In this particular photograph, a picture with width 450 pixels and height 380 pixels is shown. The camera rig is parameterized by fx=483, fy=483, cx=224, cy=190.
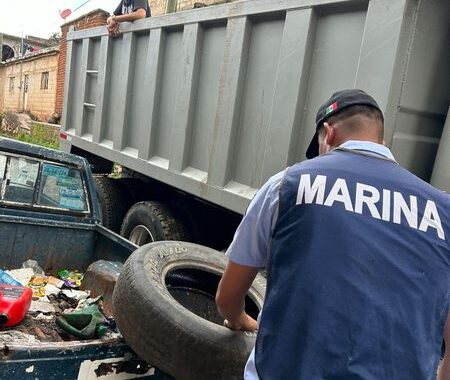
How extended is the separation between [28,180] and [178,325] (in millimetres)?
2075

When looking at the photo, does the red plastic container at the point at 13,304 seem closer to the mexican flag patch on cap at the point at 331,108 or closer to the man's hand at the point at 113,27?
the mexican flag patch on cap at the point at 331,108

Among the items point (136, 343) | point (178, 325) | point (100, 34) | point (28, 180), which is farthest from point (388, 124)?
point (100, 34)

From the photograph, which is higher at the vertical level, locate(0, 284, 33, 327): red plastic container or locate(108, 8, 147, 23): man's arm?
locate(108, 8, 147, 23): man's arm

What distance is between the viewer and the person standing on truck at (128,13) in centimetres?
526

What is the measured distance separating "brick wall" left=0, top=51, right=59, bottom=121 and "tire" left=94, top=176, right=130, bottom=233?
45.7 ft

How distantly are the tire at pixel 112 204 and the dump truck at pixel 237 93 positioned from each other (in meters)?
Result: 0.01

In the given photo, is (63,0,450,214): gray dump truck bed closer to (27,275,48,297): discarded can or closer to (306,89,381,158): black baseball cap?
(306,89,381,158): black baseball cap

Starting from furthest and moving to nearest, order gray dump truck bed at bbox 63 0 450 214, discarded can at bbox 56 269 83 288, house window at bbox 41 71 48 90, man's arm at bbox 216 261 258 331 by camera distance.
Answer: house window at bbox 41 71 48 90 < discarded can at bbox 56 269 83 288 < gray dump truck bed at bbox 63 0 450 214 < man's arm at bbox 216 261 258 331

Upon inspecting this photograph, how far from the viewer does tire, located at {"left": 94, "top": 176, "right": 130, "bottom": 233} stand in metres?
5.89

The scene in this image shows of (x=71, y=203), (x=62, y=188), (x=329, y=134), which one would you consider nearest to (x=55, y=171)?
(x=62, y=188)

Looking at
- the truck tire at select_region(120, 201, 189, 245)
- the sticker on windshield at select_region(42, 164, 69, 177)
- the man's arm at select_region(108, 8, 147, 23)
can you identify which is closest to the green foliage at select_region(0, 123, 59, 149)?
the man's arm at select_region(108, 8, 147, 23)

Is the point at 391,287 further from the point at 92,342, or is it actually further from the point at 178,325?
the point at 92,342

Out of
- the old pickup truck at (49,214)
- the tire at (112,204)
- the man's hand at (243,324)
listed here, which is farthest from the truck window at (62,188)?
the man's hand at (243,324)

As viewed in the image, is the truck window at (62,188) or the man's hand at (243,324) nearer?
the man's hand at (243,324)
